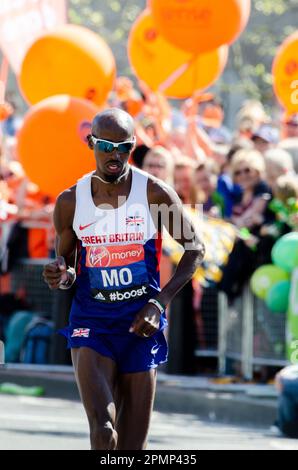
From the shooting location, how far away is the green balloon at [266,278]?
1070 centimetres

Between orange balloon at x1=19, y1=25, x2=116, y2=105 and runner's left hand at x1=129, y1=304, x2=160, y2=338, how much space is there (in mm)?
7142

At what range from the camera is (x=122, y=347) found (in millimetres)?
6129

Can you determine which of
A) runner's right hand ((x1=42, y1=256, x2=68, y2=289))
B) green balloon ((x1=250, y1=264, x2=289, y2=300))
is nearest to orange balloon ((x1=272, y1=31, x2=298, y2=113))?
green balloon ((x1=250, y1=264, x2=289, y2=300))

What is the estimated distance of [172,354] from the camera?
12.0 metres

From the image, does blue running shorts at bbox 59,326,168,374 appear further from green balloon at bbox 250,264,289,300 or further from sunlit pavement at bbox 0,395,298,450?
green balloon at bbox 250,264,289,300

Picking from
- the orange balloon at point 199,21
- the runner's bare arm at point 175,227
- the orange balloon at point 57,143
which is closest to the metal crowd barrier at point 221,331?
the orange balloon at point 57,143

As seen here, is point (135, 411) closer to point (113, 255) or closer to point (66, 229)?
point (113, 255)

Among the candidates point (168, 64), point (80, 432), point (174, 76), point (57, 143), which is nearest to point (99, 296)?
point (80, 432)

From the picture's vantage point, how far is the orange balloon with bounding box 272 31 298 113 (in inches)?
492

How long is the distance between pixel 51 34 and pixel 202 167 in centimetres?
233

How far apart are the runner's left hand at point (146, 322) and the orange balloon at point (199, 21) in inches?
256

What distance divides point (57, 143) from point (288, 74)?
2517mm

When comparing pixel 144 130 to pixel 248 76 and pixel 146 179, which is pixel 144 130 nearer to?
pixel 146 179

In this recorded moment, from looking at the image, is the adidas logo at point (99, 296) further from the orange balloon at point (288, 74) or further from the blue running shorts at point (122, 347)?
the orange balloon at point (288, 74)
